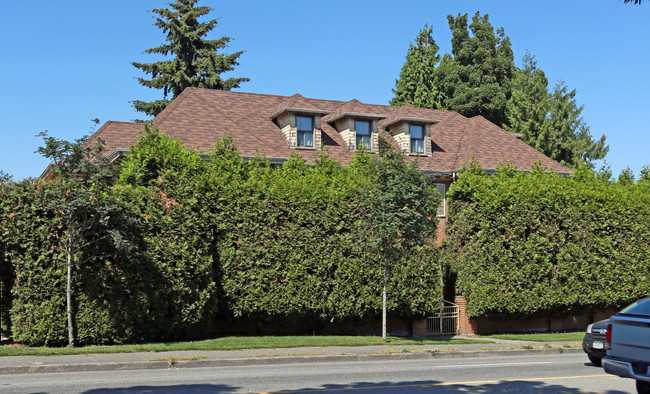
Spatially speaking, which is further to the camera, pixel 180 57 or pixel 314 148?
pixel 180 57

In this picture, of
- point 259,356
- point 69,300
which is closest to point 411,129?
point 259,356

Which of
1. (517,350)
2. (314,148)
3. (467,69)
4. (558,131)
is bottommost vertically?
(517,350)

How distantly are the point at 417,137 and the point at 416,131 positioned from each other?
32 centimetres

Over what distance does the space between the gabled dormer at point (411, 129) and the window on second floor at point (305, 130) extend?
13.8 feet

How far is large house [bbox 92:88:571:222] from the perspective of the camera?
1131 inches

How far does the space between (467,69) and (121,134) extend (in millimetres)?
28385

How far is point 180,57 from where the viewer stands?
45.8 metres

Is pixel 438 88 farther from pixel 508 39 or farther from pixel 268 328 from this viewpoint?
pixel 268 328

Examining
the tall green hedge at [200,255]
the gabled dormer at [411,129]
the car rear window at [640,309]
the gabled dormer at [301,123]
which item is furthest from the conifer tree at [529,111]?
the car rear window at [640,309]

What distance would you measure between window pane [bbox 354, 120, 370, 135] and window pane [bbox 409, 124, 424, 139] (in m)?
2.32

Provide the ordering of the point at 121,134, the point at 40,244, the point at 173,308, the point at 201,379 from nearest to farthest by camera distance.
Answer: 1. the point at 201,379
2. the point at 40,244
3. the point at 173,308
4. the point at 121,134

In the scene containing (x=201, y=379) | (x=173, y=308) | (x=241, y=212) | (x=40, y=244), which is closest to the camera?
(x=201, y=379)

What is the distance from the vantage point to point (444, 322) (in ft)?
80.3

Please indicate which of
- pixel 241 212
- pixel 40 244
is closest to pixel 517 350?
pixel 241 212
